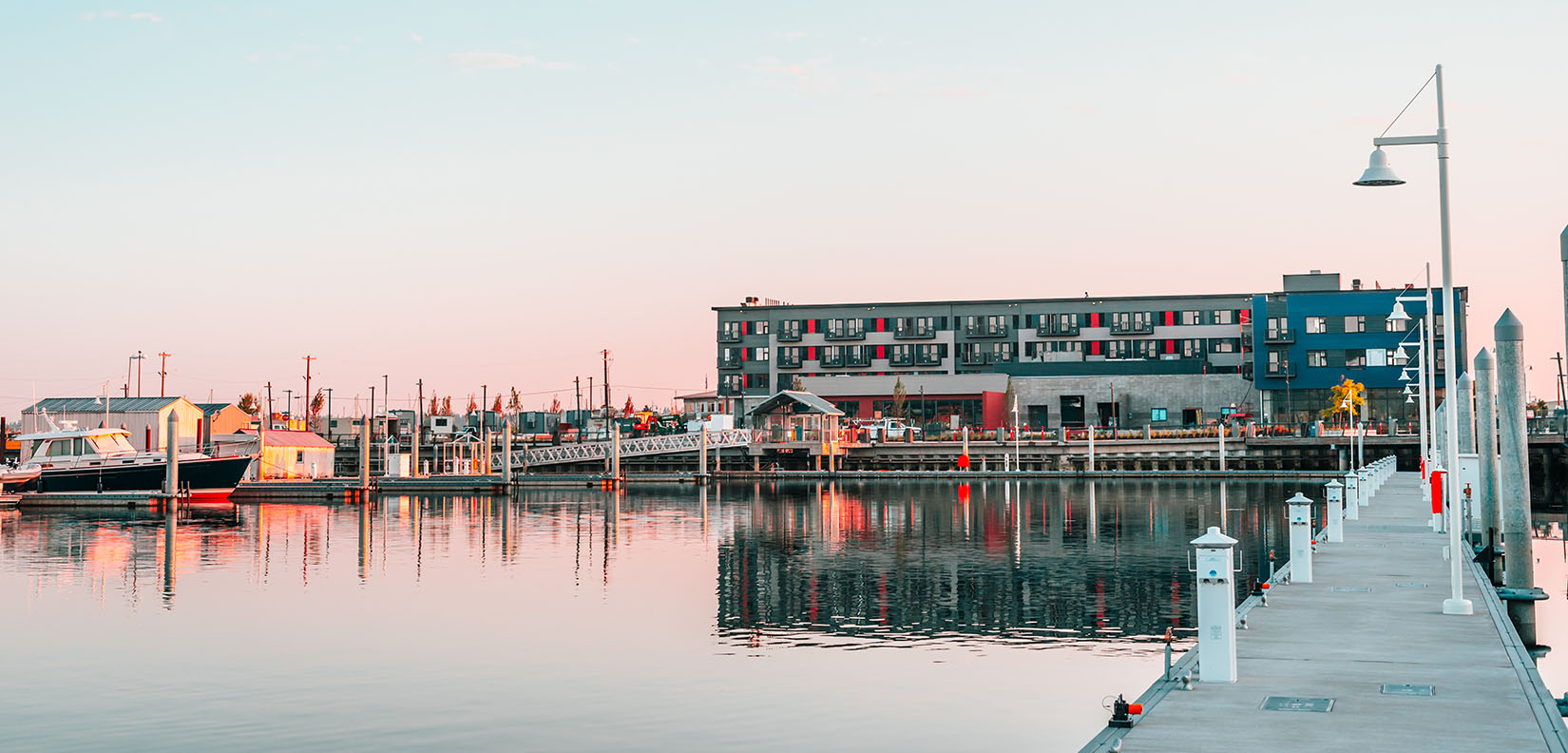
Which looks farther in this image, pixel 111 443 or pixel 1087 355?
pixel 1087 355

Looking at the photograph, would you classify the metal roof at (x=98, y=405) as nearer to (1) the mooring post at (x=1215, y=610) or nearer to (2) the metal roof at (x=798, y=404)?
(2) the metal roof at (x=798, y=404)

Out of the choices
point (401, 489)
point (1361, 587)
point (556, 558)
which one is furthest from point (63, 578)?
point (401, 489)

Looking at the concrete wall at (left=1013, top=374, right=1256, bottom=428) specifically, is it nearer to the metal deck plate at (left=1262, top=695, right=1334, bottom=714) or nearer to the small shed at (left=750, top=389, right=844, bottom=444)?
the small shed at (left=750, top=389, right=844, bottom=444)

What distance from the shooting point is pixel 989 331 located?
157 metres

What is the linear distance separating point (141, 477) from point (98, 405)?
74.1 feet

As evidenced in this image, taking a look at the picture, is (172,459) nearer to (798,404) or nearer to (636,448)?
(636,448)

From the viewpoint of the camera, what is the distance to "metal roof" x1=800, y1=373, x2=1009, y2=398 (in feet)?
470

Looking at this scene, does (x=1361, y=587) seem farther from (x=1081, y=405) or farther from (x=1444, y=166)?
(x=1081, y=405)

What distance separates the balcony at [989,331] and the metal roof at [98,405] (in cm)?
8332

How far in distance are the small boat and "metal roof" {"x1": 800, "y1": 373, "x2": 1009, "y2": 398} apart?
70422 mm

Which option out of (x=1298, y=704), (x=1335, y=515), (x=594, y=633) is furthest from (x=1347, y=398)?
(x=1298, y=704)

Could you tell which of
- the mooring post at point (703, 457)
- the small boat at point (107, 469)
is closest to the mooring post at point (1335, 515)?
the small boat at point (107, 469)

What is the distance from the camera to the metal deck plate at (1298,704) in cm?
1606

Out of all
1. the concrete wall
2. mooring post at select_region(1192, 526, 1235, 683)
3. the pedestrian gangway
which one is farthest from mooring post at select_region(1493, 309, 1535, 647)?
the concrete wall
